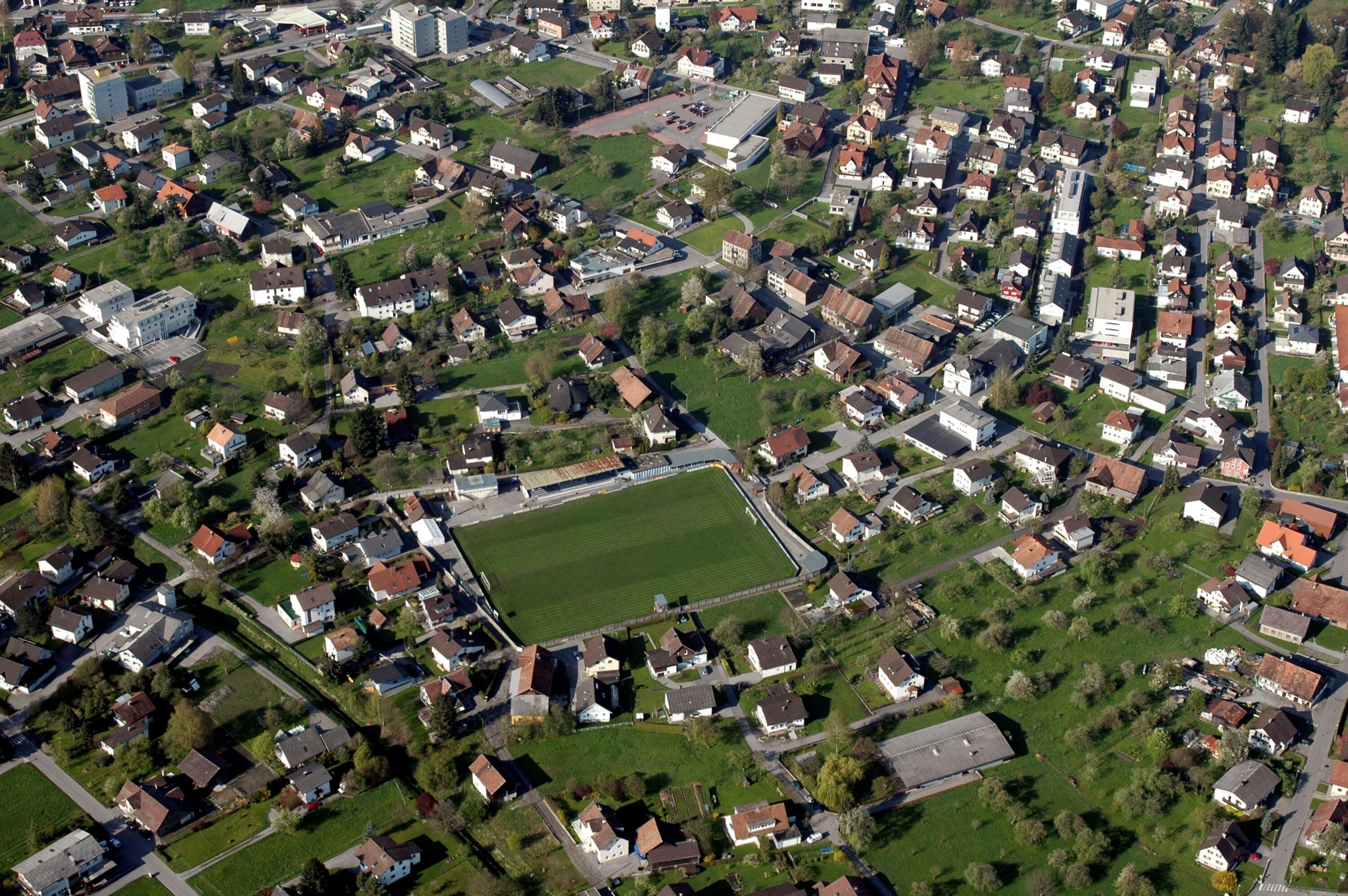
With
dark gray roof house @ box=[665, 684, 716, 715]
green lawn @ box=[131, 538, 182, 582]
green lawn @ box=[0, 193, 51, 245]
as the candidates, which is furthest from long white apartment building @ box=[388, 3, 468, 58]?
dark gray roof house @ box=[665, 684, 716, 715]

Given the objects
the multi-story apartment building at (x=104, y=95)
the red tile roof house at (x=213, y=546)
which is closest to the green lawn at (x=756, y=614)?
the red tile roof house at (x=213, y=546)

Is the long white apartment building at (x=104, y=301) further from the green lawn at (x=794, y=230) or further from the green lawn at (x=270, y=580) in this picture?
the green lawn at (x=794, y=230)

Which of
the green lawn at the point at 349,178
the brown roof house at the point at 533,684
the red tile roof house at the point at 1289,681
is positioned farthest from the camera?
the green lawn at the point at 349,178

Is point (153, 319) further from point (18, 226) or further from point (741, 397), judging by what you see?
point (741, 397)

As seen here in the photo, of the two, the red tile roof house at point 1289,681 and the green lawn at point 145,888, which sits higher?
the red tile roof house at point 1289,681

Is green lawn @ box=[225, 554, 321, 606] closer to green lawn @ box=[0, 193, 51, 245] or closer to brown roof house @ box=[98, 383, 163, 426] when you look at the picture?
brown roof house @ box=[98, 383, 163, 426]

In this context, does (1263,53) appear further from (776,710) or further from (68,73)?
(68,73)
